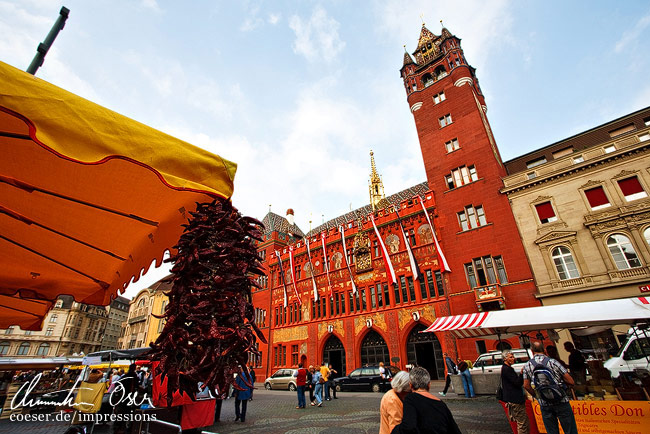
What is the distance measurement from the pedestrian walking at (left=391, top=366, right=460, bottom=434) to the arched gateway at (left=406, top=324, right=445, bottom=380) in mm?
21002

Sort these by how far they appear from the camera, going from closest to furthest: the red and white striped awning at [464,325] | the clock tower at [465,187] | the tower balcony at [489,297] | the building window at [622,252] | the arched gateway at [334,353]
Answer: the red and white striped awning at [464,325] → the building window at [622,252] → the tower balcony at [489,297] → the clock tower at [465,187] → the arched gateway at [334,353]

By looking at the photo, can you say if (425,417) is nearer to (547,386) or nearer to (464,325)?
(547,386)

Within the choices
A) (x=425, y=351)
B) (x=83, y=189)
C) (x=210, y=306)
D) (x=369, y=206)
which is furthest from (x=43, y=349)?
(x=210, y=306)

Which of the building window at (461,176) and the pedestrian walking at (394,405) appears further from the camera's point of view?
the building window at (461,176)

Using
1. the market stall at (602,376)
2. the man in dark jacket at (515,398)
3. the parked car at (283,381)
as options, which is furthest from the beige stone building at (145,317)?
the man in dark jacket at (515,398)

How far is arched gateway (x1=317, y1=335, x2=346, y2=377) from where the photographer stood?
27.3 meters

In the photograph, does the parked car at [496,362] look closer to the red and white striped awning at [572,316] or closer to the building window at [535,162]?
the red and white striped awning at [572,316]

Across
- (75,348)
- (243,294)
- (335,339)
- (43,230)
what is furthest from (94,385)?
(75,348)

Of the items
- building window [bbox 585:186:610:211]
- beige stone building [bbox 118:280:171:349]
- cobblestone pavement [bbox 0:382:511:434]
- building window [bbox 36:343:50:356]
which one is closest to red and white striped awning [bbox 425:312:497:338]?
cobblestone pavement [bbox 0:382:511:434]

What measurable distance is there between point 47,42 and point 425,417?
17.8 ft

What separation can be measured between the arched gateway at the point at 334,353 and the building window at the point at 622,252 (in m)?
20.1

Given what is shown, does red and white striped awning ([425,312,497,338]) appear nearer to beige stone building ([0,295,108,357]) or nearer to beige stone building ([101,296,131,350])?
beige stone building ([0,295,108,357])

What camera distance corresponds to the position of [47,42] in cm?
310

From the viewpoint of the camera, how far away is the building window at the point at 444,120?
27.2m
